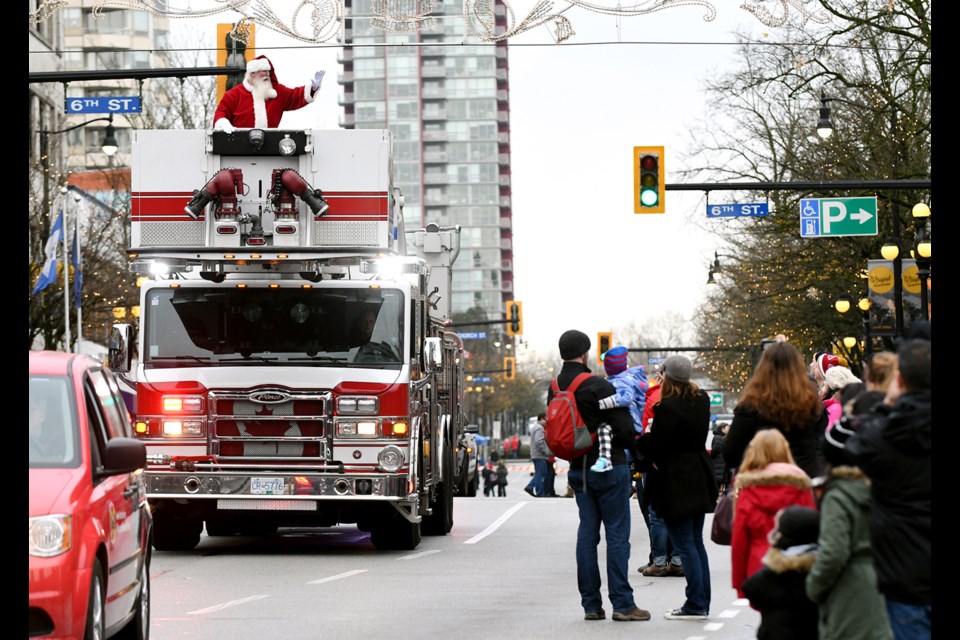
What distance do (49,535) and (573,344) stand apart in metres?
5.11

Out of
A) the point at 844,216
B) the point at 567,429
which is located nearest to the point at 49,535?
the point at 567,429

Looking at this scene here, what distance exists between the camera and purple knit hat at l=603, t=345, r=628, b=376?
13.7 m

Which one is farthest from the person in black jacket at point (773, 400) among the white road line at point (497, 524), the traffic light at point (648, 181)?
the traffic light at point (648, 181)

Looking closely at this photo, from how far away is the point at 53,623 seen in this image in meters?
8.09

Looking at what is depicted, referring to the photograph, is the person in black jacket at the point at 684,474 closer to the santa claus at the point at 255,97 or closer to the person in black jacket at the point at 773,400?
the person in black jacket at the point at 773,400

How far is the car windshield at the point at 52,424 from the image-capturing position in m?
8.88

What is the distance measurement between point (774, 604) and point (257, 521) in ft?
44.8

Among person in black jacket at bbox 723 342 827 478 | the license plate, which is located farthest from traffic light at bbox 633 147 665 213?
person in black jacket at bbox 723 342 827 478

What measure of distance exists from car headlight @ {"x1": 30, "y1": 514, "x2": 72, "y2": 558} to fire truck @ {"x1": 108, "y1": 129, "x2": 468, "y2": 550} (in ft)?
29.8

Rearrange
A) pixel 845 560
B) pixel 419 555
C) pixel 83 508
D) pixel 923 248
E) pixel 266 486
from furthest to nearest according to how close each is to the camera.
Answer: pixel 923 248 < pixel 419 555 < pixel 266 486 < pixel 83 508 < pixel 845 560

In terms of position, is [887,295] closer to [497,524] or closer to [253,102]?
[497,524]

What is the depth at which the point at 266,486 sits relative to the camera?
17.4 metres

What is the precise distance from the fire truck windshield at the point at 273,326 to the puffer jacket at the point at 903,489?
1122cm

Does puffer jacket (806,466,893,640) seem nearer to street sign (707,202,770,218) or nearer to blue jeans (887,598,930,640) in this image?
blue jeans (887,598,930,640)
